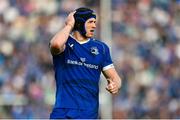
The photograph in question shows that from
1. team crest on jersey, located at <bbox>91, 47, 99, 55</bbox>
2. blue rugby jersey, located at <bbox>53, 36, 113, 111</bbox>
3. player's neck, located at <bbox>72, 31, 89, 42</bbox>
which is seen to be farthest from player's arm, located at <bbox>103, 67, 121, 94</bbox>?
player's neck, located at <bbox>72, 31, 89, 42</bbox>

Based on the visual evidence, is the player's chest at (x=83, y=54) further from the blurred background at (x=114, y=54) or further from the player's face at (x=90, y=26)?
the blurred background at (x=114, y=54)

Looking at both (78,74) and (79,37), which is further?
(79,37)

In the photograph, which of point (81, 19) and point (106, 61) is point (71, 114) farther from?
point (81, 19)

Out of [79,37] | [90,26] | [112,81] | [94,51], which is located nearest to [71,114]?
[112,81]

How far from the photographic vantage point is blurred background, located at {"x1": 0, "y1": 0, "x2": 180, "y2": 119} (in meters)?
11.3

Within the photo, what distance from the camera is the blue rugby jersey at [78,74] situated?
595 cm

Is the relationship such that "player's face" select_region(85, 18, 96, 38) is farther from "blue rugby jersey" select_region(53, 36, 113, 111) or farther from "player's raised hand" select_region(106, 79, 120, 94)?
"player's raised hand" select_region(106, 79, 120, 94)

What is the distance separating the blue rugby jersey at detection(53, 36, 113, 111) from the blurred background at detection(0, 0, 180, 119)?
507cm

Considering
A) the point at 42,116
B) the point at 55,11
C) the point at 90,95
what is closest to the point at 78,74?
the point at 90,95

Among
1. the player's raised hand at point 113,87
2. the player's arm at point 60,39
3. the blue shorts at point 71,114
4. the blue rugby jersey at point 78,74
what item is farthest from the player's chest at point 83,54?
the blue shorts at point 71,114

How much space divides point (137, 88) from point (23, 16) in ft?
8.40

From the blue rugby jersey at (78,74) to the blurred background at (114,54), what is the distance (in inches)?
199

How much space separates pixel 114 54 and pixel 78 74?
568cm

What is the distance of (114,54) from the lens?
11.6 metres
